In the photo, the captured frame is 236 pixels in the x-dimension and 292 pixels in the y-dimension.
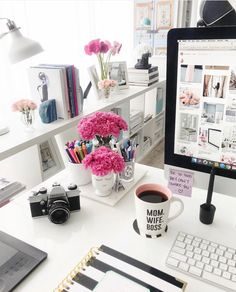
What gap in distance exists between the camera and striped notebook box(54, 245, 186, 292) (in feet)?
1.62

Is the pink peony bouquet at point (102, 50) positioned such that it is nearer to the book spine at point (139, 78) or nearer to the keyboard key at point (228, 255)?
the book spine at point (139, 78)

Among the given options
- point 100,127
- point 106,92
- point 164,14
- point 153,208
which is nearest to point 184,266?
point 153,208

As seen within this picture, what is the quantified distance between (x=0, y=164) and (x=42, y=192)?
31.3 inches

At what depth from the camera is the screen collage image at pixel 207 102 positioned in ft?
1.77

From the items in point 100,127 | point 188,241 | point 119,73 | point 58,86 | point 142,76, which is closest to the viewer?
point 188,241

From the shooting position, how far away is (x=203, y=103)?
1.91ft

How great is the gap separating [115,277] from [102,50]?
59.8 inches

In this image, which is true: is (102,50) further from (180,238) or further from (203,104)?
(180,238)

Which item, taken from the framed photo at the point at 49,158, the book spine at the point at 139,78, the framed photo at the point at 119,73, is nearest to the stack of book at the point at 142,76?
the book spine at the point at 139,78

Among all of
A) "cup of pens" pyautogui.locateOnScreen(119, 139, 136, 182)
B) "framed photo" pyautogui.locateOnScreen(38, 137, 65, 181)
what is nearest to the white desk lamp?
"framed photo" pyautogui.locateOnScreen(38, 137, 65, 181)

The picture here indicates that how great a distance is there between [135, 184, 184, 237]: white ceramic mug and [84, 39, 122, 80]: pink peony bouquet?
4.23 feet

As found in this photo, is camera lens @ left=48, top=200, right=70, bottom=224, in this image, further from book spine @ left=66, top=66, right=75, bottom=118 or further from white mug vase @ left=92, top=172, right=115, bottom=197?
book spine @ left=66, top=66, right=75, bottom=118

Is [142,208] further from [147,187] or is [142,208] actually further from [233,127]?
[233,127]

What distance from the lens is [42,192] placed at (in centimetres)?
70
